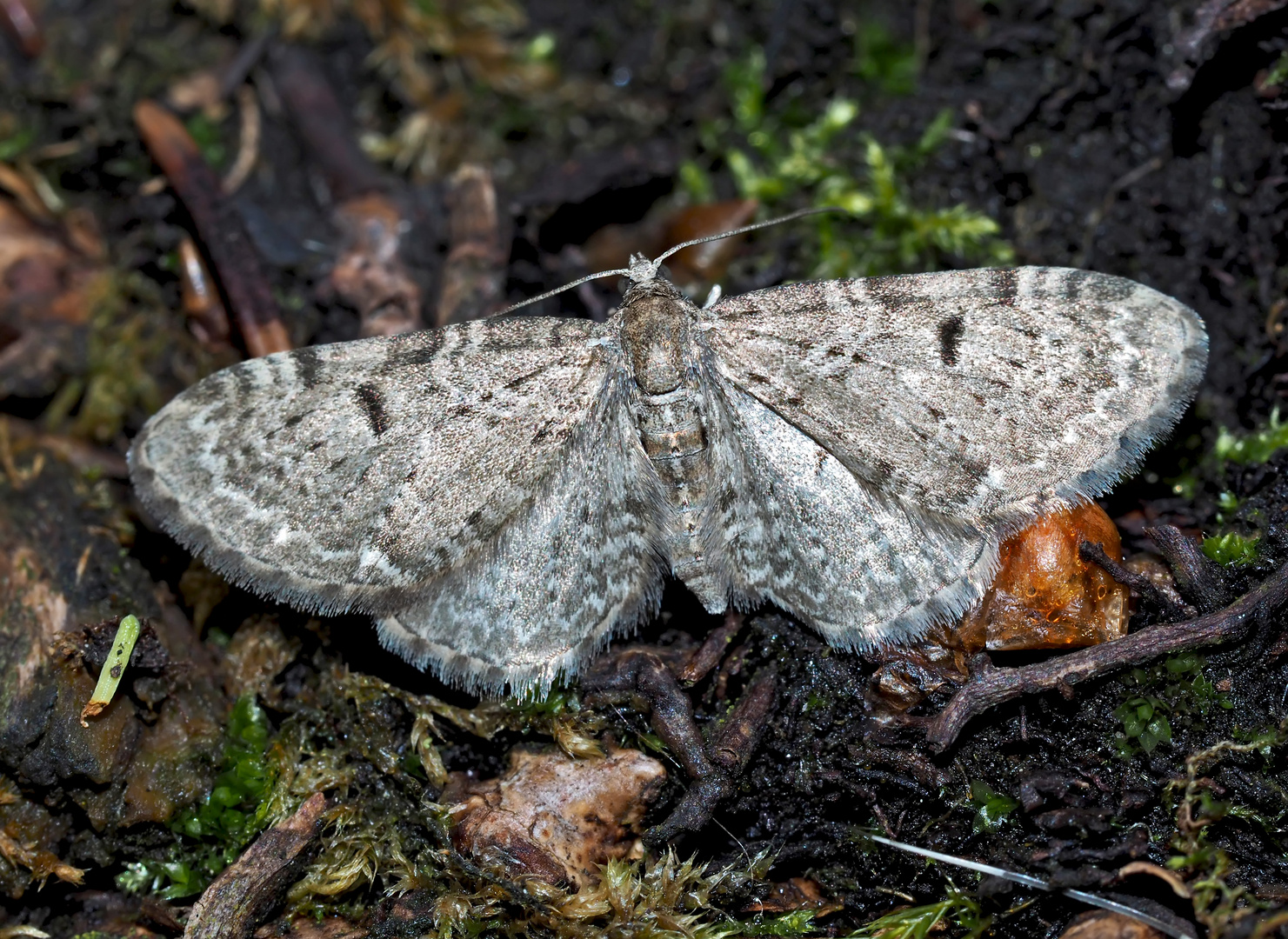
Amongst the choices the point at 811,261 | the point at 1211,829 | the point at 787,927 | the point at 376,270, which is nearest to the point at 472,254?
the point at 376,270

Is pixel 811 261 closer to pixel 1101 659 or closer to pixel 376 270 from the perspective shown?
pixel 376 270

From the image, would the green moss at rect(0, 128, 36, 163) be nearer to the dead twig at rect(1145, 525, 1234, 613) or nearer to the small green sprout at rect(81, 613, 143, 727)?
the small green sprout at rect(81, 613, 143, 727)

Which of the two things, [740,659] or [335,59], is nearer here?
[740,659]

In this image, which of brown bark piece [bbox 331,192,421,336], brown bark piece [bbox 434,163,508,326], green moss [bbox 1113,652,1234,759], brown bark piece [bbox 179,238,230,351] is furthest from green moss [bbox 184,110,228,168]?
green moss [bbox 1113,652,1234,759]

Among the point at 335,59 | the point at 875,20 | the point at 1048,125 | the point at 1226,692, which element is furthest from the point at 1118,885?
the point at 335,59

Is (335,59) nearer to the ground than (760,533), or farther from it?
farther from it

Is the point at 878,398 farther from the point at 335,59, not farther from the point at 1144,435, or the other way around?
the point at 335,59
